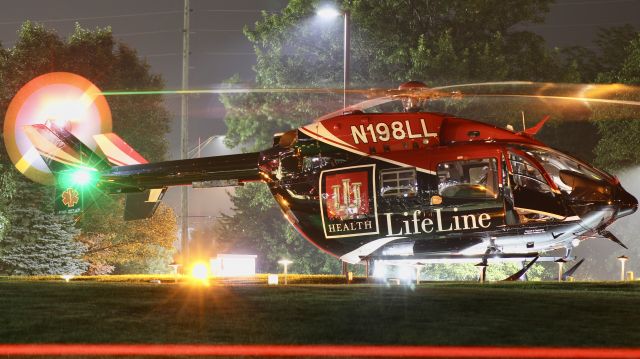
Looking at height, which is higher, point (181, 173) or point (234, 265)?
point (181, 173)

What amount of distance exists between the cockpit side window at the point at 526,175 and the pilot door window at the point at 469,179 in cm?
39

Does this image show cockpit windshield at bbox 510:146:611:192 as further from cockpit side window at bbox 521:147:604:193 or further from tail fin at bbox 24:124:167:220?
tail fin at bbox 24:124:167:220

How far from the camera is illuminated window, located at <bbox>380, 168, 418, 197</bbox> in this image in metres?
18.1

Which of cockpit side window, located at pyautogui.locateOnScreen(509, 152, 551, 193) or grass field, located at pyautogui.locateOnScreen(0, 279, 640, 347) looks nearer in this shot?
grass field, located at pyautogui.locateOnScreen(0, 279, 640, 347)

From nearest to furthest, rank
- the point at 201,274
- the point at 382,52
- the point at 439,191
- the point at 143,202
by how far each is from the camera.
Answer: the point at 439,191 → the point at 143,202 → the point at 201,274 → the point at 382,52

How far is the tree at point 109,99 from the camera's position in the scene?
4831 cm

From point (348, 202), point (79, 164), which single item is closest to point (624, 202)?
point (348, 202)

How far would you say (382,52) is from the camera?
5025 cm

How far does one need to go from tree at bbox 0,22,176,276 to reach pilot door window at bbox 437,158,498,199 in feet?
107

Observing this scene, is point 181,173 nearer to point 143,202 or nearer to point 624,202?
point 143,202

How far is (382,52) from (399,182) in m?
32.9

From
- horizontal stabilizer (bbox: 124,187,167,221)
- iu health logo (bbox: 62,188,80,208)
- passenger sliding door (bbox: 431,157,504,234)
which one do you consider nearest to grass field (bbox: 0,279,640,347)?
passenger sliding door (bbox: 431,157,504,234)

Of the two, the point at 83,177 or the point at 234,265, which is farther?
the point at 234,265

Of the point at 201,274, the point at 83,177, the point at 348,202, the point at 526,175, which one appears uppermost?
the point at 83,177
